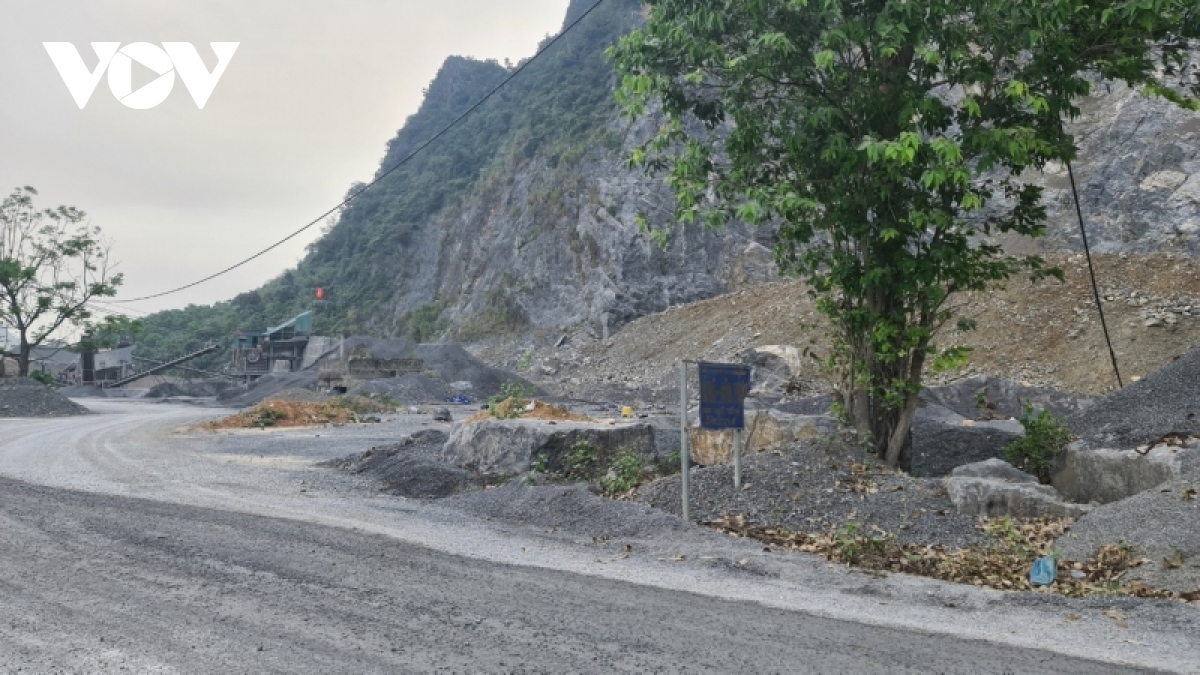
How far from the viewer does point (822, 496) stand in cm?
942

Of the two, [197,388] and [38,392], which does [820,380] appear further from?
[197,388]

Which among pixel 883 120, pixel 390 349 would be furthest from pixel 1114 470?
pixel 390 349

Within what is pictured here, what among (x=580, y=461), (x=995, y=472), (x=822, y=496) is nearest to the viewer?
(x=822, y=496)

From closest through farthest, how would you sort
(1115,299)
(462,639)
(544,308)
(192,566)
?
(462,639) < (192,566) < (1115,299) < (544,308)

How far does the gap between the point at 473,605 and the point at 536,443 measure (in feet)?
21.5

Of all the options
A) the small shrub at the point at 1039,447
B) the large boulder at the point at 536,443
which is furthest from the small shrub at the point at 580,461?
the small shrub at the point at 1039,447

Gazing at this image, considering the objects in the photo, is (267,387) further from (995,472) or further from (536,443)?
(995,472)

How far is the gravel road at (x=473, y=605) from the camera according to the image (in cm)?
500

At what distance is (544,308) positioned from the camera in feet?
190

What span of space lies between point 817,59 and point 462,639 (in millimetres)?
6632

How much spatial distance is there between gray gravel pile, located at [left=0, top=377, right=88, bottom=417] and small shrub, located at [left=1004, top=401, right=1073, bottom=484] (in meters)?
32.5

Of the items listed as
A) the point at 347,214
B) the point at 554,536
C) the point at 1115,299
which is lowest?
the point at 554,536

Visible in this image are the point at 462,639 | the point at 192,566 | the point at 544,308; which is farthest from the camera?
the point at 544,308

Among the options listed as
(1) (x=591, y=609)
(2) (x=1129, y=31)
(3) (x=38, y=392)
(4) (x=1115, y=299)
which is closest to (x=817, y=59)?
(2) (x=1129, y=31)
